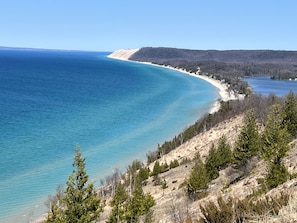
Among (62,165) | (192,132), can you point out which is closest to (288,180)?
(62,165)

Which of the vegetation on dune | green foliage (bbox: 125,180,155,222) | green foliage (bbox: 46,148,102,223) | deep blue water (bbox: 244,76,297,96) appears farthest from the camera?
deep blue water (bbox: 244,76,297,96)

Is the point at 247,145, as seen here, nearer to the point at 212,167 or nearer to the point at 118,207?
the point at 212,167

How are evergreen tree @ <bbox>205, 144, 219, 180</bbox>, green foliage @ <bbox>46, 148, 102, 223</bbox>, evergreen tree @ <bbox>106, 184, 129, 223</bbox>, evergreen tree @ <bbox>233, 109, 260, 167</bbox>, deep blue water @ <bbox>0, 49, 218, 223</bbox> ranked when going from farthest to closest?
deep blue water @ <bbox>0, 49, 218, 223</bbox>
evergreen tree @ <bbox>205, 144, 219, 180</bbox>
evergreen tree @ <bbox>233, 109, 260, 167</bbox>
evergreen tree @ <bbox>106, 184, 129, 223</bbox>
green foliage @ <bbox>46, 148, 102, 223</bbox>

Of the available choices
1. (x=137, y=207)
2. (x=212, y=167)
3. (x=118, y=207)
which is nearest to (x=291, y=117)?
(x=212, y=167)

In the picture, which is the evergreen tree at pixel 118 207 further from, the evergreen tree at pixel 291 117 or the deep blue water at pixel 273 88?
the deep blue water at pixel 273 88

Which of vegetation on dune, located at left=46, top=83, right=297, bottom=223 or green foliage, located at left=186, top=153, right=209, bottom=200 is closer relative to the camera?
vegetation on dune, located at left=46, top=83, right=297, bottom=223

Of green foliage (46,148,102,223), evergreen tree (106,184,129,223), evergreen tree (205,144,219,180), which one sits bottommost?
evergreen tree (106,184,129,223)

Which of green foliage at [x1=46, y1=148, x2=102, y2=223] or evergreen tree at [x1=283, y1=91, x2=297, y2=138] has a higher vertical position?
evergreen tree at [x1=283, y1=91, x2=297, y2=138]

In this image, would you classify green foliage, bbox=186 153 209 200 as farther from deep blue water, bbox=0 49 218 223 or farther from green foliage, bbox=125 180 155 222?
deep blue water, bbox=0 49 218 223

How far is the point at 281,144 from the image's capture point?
21828mm

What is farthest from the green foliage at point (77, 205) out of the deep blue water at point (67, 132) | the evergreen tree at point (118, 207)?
the deep blue water at point (67, 132)

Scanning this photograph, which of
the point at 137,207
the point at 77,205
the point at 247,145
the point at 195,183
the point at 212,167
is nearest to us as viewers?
the point at 77,205

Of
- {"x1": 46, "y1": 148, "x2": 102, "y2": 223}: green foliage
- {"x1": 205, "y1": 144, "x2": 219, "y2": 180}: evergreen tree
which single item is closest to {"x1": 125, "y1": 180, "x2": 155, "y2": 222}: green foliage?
{"x1": 46, "y1": 148, "x2": 102, "y2": 223}: green foliage

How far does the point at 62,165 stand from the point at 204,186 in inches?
940
